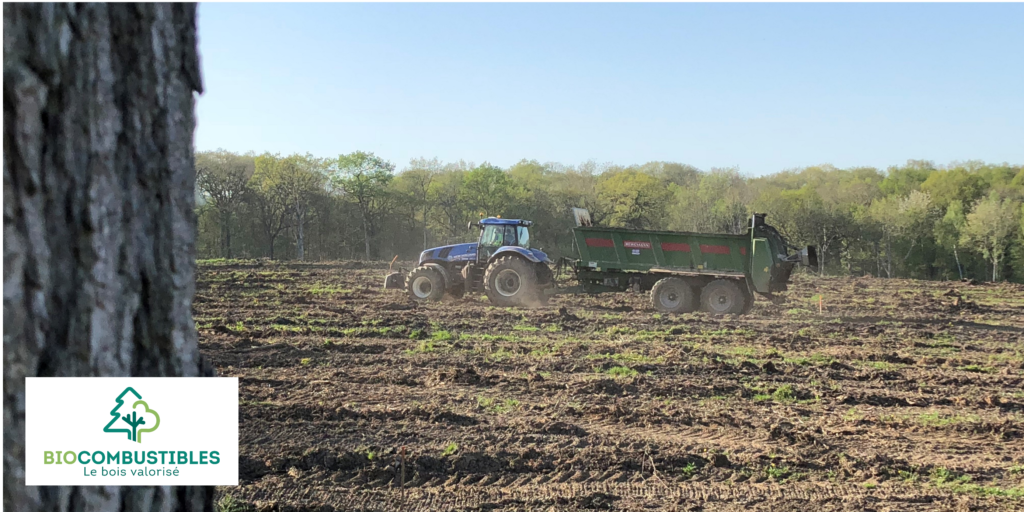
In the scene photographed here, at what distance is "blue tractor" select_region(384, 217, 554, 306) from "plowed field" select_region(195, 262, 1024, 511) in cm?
127

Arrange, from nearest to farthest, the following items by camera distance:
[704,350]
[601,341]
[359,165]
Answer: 1. [704,350]
2. [601,341]
3. [359,165]

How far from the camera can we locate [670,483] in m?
4.92

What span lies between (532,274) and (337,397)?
8.14 meters

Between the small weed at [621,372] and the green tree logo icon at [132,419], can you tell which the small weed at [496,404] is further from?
the green tree logo icon at [132,419]

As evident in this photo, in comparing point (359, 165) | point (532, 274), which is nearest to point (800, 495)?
point (532, 274)

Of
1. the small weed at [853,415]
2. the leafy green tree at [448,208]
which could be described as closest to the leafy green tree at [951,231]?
the leafy green tree at [448,208]

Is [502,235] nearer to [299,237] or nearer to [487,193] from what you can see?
[299,237]

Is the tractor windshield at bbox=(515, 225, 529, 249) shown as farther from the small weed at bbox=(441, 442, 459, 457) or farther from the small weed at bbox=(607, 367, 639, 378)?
the small weed at bbox=(441, 442, 459, 457)

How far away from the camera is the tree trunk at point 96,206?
1442mm

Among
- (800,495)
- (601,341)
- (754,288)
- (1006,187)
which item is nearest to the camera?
(800,495)

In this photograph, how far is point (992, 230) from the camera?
136 ft

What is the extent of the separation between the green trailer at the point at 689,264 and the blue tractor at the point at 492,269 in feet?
3.63

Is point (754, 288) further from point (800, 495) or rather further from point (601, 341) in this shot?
point (800, 495)

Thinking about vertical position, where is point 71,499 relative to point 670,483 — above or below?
above
